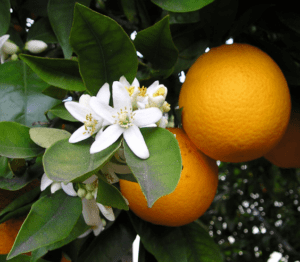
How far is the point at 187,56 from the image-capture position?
2.48 ft

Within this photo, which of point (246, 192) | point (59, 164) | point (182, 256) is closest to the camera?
point (59, 164)

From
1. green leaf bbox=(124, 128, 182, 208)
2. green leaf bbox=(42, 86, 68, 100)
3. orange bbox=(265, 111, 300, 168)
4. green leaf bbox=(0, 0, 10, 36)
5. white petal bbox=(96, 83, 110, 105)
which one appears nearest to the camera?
green leaf bbox=(124, 128, 182, 208)

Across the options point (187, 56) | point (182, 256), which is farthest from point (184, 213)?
point (187, 56)

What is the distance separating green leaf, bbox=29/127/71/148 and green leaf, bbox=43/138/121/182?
34 mm

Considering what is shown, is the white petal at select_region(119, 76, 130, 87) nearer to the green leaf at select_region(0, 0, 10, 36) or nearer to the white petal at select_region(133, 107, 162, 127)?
the white petal at select_region(133, 107, 162, 127)

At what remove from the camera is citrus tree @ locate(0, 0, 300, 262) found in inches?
17.3

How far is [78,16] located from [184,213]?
41 centimetres

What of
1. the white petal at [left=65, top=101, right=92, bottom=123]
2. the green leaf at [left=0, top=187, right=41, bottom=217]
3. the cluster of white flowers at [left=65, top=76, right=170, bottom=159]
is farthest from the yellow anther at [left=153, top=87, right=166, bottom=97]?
the green leaf at [left=0, top=187, right=41, bottom=217]

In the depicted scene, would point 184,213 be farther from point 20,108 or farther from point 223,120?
point 20,108

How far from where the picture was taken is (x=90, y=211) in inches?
23.1

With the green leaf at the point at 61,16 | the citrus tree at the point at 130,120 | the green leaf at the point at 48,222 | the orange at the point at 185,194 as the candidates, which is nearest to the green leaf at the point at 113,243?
the citrus tree at the point at 130,120

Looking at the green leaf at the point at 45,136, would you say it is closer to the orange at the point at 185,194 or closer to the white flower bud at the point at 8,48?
the orange at the point at 185,194

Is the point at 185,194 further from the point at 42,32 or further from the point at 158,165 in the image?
the point at 42,32

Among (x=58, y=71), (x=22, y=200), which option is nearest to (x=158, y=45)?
(x=58, y=71)
